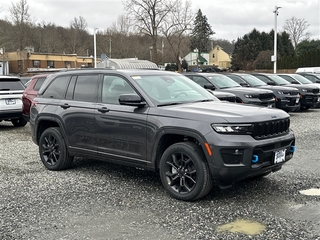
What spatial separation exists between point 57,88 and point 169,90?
2294 millimetres

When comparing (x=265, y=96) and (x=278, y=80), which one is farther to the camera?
(x=278, y=80)

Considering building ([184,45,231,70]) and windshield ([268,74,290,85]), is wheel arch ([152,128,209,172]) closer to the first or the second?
windshield ([268,74,290,85])

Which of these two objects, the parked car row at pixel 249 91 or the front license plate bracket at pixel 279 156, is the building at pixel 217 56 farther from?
the front license plate bracket at pixel 279 156

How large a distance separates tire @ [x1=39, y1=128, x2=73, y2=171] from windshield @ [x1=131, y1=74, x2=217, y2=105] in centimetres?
193

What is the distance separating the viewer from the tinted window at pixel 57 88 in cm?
688

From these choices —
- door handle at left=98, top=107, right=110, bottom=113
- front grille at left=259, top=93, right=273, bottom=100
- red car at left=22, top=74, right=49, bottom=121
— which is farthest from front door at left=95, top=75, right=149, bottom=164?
front grille at left=259, top=93, right=273, bottom=100

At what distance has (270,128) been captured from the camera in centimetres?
501

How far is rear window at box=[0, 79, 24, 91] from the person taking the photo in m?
12.1

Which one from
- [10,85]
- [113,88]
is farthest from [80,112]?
[10,85]

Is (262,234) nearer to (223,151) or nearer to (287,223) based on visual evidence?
(287,223)

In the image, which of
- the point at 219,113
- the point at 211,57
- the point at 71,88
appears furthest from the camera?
the point at 211,57

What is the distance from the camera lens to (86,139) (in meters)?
6.22

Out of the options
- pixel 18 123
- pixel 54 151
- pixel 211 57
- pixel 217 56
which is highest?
pixel 217 56

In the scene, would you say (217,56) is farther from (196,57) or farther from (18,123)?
(18,123)
